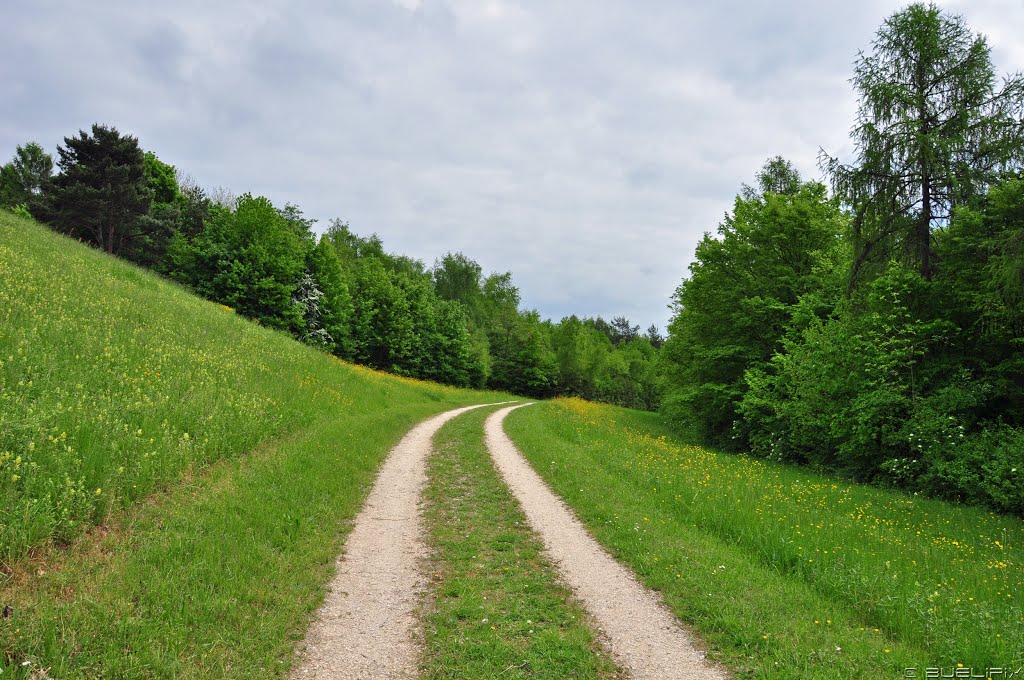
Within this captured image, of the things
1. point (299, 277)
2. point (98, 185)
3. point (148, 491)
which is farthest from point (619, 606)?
point (98, 185)

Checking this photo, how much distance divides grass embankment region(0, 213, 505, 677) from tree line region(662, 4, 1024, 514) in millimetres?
14203

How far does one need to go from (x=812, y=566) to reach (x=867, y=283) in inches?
475

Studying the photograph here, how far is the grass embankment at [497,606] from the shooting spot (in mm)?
4445

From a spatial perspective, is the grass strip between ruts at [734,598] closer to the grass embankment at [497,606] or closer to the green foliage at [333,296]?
the grass embankment at [497,606]

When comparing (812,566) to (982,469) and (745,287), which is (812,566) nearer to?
(982,469)

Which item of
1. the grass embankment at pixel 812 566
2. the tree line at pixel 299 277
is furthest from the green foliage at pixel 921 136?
the tree line at pixel 299 277

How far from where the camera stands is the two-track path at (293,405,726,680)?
4.43 metres

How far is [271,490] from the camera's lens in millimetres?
8211

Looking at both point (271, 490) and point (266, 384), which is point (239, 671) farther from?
point (266, 384)

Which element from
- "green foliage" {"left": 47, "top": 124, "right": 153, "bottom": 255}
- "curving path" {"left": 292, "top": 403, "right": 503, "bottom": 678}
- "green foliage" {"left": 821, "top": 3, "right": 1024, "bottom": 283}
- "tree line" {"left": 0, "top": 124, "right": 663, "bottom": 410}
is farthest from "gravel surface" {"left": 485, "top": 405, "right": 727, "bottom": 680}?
"green foliage" {"left": 47, "top": 124, "right": 153, "bottom": 255}

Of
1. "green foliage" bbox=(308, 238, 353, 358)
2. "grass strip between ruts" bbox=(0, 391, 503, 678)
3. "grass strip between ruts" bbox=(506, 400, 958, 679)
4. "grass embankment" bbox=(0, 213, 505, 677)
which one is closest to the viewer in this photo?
"grass strip between ruts" bbox=(0, 391, 503, 678)

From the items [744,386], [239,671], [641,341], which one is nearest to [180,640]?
[239,671]

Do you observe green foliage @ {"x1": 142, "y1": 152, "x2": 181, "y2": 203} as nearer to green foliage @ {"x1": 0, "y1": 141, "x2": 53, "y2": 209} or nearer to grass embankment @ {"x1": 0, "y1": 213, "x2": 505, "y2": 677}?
green foliage @ {"x1": 0, "y1": 141, "x2": 53, "y2": 209}

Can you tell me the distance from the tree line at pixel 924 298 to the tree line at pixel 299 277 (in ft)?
105
